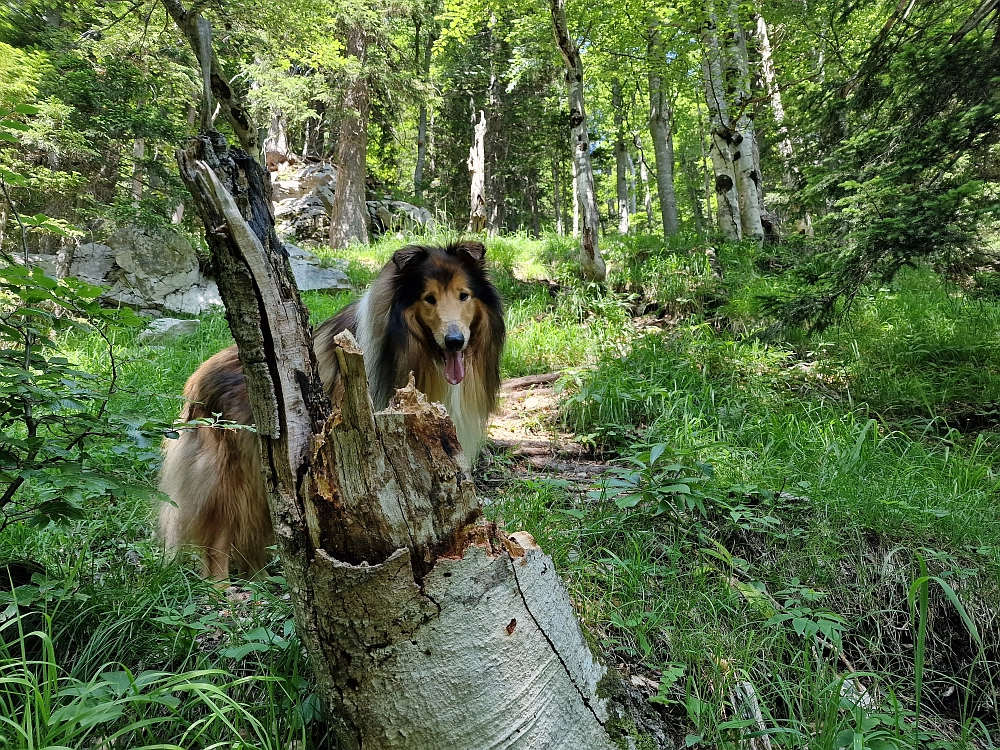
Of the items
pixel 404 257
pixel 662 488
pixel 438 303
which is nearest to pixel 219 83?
pixel 404 257

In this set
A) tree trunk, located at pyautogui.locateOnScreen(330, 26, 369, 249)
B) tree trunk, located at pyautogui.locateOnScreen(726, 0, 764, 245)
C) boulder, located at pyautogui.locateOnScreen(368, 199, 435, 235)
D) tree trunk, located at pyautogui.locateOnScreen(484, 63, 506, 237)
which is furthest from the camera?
tree trunk, located at pyautogui.locateOnScreen(484, 63, 506, 237)

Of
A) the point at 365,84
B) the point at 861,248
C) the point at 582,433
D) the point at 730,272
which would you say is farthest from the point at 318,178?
the point at 861,248

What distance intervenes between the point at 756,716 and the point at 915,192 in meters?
3.71

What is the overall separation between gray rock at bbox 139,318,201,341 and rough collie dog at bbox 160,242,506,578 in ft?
13.1

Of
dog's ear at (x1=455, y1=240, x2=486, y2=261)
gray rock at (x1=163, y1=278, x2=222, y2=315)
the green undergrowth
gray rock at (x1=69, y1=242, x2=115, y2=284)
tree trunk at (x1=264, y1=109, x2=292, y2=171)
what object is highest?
tree trunk at (x1=264, y1=109, x2=292, y2=171)

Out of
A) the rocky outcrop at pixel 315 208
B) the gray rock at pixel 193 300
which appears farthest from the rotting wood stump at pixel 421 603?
the rocky outcrop at pixel 315 208

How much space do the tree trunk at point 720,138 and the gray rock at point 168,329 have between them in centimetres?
783

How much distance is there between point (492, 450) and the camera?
442 centimetres

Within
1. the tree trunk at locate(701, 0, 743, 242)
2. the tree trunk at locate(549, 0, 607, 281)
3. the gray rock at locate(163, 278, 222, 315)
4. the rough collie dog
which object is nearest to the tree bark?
the gray rock at locate(163, 278, 222, 315)

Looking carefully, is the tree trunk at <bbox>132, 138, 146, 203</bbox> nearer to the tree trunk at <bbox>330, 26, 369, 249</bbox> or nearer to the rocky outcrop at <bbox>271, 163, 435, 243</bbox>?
the rocky outcrop at <bbox>271, 163, 435, 243</bbox>

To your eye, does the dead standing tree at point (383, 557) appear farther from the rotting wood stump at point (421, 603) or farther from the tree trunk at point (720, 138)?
the tree trunk at point (720, 138)

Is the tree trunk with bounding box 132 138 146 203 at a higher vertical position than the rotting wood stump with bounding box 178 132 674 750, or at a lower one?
higher

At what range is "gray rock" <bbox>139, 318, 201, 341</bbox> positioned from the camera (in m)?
6.46

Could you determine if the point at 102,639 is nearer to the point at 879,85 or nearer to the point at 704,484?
the point at 704,484
